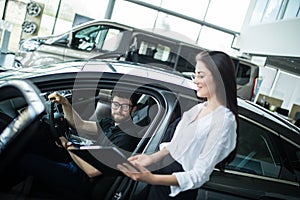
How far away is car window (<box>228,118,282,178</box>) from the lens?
148 centimetres

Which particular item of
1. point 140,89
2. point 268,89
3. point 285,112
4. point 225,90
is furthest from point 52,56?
point 268,89

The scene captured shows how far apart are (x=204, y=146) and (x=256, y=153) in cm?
63

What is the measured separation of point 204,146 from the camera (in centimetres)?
110

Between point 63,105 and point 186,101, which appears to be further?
point 63,105

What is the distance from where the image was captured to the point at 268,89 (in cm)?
1216

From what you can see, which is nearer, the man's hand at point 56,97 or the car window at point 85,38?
the man's hand at point 56,97

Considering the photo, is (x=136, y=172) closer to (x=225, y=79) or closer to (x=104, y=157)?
(x=104, y=157)

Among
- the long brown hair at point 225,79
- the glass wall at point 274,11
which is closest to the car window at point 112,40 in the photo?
the long brown hair at point 225,79

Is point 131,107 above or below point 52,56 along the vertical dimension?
above

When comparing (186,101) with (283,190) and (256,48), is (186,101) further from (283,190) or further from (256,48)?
(256,48)

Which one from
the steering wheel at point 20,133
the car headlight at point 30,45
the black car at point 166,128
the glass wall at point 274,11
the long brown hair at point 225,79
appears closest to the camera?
the steering wheel at point 20,133

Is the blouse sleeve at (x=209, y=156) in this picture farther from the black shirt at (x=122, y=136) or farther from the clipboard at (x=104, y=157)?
the black shirt at (x=122, y=136)

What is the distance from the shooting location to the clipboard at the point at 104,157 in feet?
3.37

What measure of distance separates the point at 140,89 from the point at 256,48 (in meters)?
9.83
